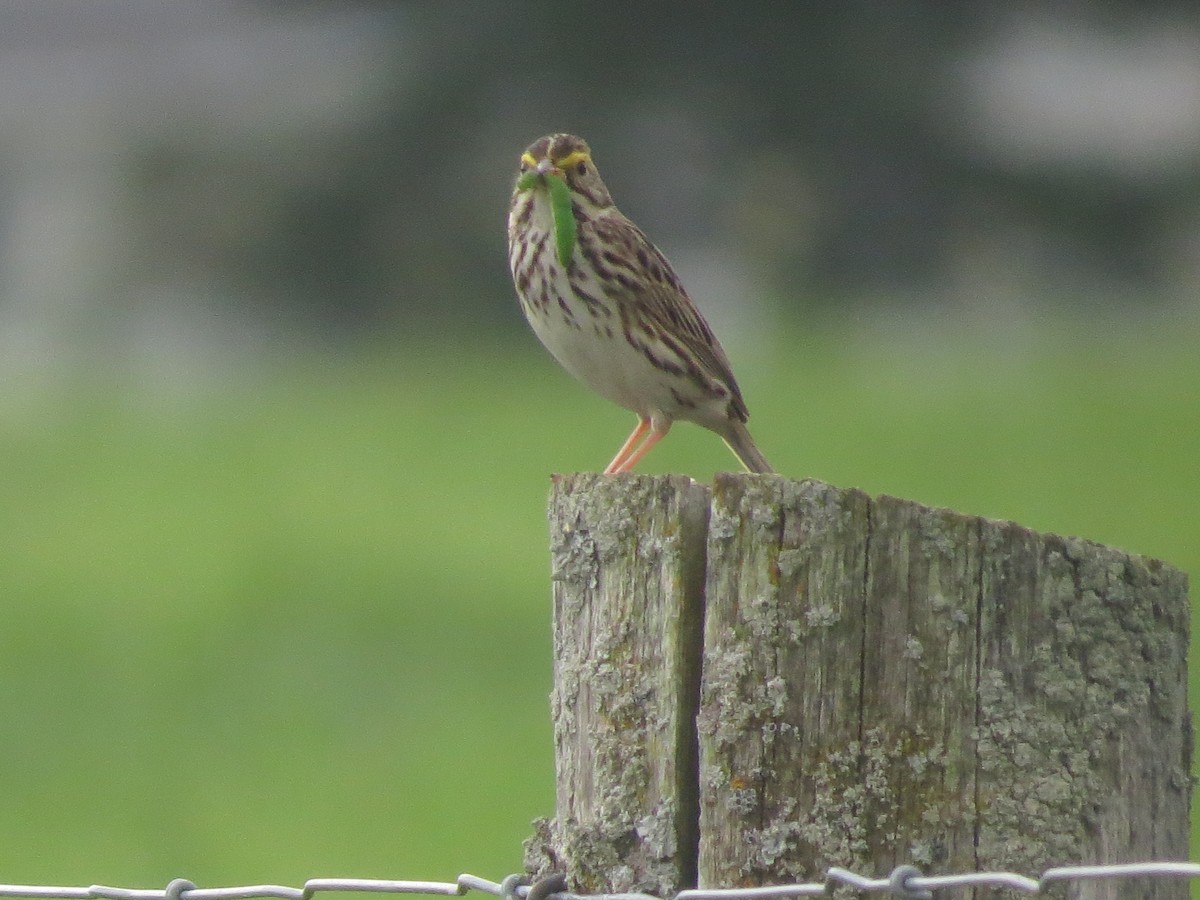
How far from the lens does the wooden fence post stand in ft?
11.4

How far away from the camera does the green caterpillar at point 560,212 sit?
6.23 metres

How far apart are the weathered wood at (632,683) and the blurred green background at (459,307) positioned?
408 inches

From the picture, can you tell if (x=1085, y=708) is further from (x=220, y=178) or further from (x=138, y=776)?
(x=220, y=178)

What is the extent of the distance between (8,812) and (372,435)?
7896mm

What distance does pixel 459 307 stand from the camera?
74.6ft

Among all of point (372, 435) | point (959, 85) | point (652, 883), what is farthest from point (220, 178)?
point (652, 883)

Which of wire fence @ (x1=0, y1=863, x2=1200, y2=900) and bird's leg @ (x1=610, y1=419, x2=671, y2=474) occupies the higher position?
bird's leg @ (x1=610, y1=419, x2=671, y2=474)

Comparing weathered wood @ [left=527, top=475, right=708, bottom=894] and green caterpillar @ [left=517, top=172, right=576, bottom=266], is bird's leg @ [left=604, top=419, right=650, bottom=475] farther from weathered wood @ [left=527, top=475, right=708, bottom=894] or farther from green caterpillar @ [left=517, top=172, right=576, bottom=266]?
weathered wood @ [left=527, top=475, right=708, bottom=894]

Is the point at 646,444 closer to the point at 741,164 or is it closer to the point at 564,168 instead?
the point at 564,168

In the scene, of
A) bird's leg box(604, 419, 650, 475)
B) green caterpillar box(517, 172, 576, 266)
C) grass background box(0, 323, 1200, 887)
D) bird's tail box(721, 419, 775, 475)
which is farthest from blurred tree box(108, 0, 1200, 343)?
green caterpillar box(517, 172, 576, 266)

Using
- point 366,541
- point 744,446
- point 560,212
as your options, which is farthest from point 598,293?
point 366,541

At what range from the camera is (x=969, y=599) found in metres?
3.48

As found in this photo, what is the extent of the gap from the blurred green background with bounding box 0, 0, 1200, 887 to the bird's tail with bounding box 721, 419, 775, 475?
284 inches

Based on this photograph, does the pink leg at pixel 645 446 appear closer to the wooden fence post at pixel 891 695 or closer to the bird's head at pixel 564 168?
the bird's head at pixel 564 168
